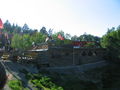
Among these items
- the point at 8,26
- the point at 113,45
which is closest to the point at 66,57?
the point at 113,45

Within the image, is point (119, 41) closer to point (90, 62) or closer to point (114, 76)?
point (90, 62)

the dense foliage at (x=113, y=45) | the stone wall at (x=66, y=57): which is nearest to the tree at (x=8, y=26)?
the dense foliage at (x=113, y=45)

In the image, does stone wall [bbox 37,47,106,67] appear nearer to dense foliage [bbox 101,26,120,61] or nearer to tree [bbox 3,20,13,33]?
dense foliage [bbox 101,26,120,61]

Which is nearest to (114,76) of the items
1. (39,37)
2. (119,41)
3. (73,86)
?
(73,86)

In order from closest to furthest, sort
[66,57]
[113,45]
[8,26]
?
[66,57], [113,45], [8,26]

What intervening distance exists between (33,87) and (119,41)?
34.6m

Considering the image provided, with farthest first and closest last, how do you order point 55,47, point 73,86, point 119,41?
1. point 119,41
2. point 55,47
3. point 73,86

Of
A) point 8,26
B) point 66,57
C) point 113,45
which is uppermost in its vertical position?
point 8,26

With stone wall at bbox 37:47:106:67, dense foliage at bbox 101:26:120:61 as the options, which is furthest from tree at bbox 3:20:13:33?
stone wall at bbox 37:47:106:67

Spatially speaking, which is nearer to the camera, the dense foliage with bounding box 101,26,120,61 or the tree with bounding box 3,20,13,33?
the dense foliage with bounding box 101,26,120,61

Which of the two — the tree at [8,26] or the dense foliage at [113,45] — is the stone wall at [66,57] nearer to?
the dense foliage at [113,45]

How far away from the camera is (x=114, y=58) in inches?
1671

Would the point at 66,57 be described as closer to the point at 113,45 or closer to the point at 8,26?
the point at 113,45

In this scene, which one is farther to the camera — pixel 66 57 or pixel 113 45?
pixel 113 45
